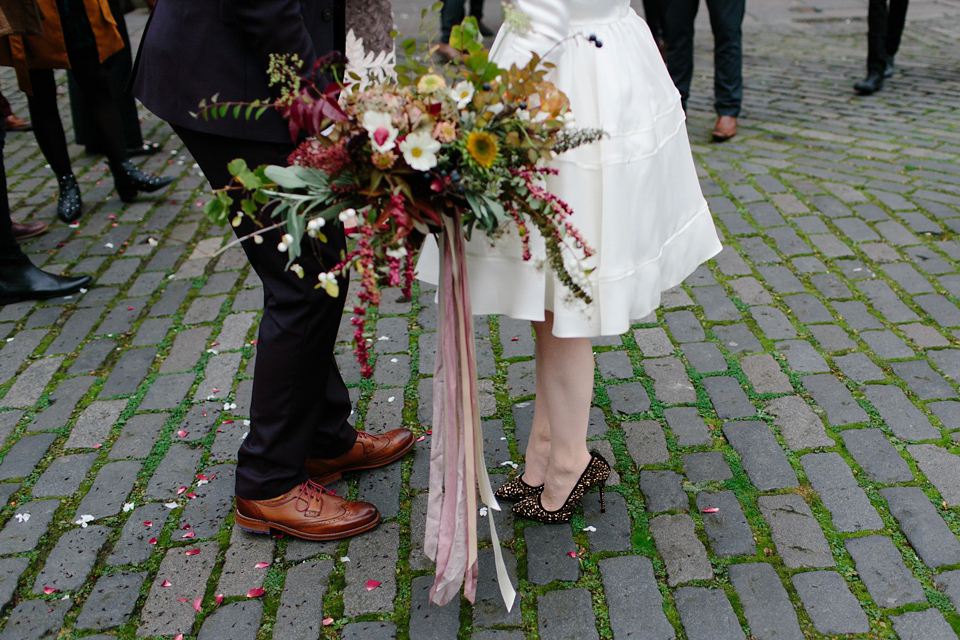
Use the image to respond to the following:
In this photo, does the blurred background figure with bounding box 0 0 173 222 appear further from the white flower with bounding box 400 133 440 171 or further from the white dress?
the white flower with bounding box 400 133 440 171

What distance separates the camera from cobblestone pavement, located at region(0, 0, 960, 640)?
94.5 inches

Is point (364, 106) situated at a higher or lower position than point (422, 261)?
higher

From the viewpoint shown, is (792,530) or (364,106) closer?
(364,106)

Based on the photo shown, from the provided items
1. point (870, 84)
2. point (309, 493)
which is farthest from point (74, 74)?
point (870, 84)

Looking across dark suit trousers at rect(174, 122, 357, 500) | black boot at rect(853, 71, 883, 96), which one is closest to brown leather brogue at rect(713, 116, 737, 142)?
black boot at rect(853, 71, 883, 96)

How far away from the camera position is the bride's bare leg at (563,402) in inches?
96.4

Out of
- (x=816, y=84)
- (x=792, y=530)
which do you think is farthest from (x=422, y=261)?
(x=816, y=84)

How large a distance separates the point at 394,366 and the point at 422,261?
3.99ft

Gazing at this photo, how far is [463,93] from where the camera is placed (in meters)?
1.82

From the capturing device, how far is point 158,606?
2455 mm

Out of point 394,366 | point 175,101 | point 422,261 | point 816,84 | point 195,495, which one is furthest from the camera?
point 816,84

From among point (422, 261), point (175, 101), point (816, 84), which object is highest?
point (175, 101)

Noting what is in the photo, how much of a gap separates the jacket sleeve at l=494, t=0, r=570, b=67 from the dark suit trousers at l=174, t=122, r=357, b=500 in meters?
0.73

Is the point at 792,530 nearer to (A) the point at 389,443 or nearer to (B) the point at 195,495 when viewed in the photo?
(A) the point at 389,443
